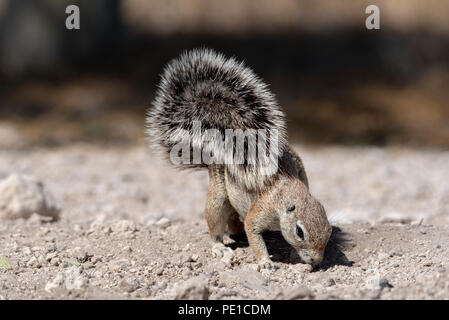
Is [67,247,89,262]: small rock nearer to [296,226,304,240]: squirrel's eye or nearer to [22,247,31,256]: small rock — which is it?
[22,247,31,256]: small rock

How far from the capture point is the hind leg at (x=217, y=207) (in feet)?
18.4

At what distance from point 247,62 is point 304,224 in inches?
456

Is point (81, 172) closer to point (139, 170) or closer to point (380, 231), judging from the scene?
point (139, 170)

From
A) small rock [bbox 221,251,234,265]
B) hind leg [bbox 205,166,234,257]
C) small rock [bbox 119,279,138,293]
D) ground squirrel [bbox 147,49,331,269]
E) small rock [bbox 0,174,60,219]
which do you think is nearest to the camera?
small rock [bbox 119,279,138,293]

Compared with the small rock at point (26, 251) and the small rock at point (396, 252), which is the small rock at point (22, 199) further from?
the small rock at point (396, 252)

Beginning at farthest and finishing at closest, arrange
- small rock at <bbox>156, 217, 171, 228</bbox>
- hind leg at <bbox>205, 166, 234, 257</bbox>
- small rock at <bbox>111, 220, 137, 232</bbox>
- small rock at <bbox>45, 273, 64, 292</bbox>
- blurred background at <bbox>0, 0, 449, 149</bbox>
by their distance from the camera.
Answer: blurred background at <bbox>0, 0, 449, 149</bbox>, small rock at <bbox>156, 217, 171, 228</bbox>, small rock at <bbox>111, 220, 137, 232</bbox>, hind leg at <bbox>205, 166, 234, 257</bbox>, small rock at <bbox>45, 273, 64, 292</bbox>

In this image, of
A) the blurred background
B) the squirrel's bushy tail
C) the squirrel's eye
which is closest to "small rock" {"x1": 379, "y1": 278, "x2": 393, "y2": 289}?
the squirrel's eye

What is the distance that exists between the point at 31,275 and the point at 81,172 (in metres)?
5.56

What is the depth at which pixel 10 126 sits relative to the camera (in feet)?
43.6

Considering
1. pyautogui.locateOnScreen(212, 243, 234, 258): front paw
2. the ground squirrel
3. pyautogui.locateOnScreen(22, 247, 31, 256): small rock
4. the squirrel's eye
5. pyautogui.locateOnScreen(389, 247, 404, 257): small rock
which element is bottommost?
pyautogui.locateOnScreen(389, 247, 404, 257): small rock

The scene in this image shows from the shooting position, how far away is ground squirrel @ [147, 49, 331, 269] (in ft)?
16.8

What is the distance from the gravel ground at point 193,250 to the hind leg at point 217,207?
0.39 feet

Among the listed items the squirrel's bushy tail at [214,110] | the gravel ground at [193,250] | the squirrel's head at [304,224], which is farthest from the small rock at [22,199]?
the squirrel's head at [304,224]

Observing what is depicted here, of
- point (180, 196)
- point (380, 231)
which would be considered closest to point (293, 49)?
point (180, 196)
